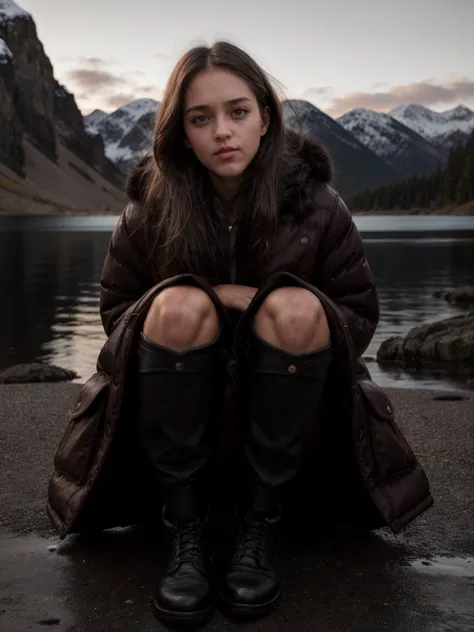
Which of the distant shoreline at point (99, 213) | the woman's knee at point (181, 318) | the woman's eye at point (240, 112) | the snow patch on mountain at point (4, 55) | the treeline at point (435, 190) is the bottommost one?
the distant shoreline at point (99, 213)

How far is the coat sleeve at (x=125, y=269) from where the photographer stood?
295 cm

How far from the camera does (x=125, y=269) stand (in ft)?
9.73

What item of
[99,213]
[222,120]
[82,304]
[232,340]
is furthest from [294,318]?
[99,213]

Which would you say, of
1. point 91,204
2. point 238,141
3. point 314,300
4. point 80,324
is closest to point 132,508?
point 314,300

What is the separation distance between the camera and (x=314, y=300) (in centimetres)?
250

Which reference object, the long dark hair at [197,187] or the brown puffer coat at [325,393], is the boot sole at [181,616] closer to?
the brown puffer coat at [325,393]

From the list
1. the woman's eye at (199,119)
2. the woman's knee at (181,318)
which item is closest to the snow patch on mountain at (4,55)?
the woman's eye at (199,119)

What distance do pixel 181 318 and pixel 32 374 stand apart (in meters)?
5.47

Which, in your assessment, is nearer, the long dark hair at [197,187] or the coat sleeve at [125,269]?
the long dark hair at [197,187]

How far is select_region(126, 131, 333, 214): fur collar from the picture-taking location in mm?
2885

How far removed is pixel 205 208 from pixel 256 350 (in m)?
0.64

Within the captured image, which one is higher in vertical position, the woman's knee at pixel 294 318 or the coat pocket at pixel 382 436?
the woman's knee at pixel 294 318

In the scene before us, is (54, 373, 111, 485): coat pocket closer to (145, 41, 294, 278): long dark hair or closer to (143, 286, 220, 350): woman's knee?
(143, 286, 220, 350): woman's knee

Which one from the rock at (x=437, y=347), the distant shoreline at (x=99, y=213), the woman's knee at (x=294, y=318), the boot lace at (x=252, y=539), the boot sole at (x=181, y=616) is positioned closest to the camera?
the boot sole at (x=181, y=616)
